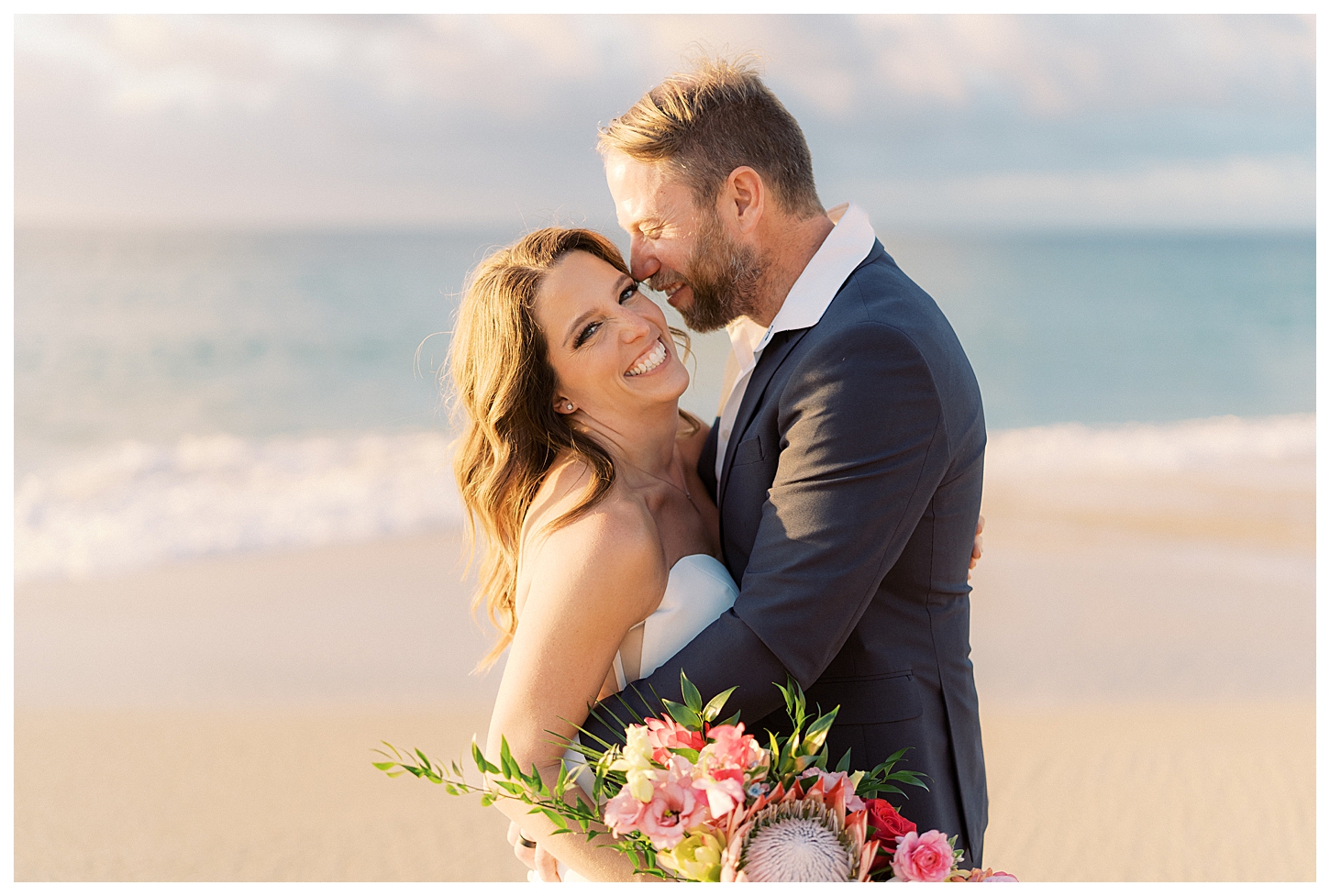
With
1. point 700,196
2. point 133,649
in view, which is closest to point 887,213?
point 133,649

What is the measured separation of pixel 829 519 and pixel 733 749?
74 cm

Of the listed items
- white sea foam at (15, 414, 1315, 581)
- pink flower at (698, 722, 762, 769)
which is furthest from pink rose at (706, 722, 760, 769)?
white sea foam at (15, 414, 1315, 581)

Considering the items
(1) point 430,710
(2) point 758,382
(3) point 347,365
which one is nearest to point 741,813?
(2) point 758,382

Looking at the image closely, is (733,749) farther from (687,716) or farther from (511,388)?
(511,388)

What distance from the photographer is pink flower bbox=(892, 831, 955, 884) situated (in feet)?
5.64

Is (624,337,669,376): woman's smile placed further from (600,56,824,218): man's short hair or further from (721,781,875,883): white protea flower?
(721,781,875,883): white protea flower

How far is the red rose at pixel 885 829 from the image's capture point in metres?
1.81

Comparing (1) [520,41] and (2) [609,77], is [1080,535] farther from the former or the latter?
(1) [520,41]

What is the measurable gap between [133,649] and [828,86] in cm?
2335

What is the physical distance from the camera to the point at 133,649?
7.64 m

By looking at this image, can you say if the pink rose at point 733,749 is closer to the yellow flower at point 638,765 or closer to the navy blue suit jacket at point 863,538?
the yellow flower at point 638,765

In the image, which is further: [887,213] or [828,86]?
[887,213]

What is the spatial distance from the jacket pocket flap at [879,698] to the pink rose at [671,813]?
910 mm

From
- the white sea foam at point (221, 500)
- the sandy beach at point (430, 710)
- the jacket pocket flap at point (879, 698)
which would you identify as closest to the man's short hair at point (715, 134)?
the jacket pocket flap at point (879, 698)
